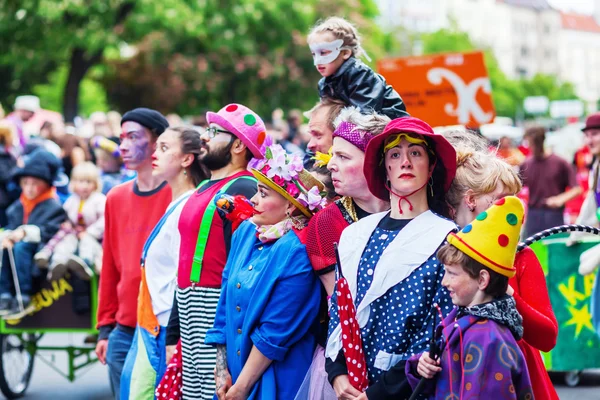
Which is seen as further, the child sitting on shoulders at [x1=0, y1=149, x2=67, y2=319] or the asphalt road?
the asphalt road

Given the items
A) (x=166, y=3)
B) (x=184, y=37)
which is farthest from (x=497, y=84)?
(x=166, y=3)

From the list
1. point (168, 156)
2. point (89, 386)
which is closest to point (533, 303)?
point (168, 156)

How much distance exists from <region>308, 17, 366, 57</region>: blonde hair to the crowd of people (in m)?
0.01

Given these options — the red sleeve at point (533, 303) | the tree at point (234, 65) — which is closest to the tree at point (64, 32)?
the tree at point (234, 65)

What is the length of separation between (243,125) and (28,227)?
3.66m

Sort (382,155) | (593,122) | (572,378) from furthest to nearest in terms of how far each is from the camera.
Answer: (572,378) → (593,122) → (382,155)

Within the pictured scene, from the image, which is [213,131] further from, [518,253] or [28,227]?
[28,227]

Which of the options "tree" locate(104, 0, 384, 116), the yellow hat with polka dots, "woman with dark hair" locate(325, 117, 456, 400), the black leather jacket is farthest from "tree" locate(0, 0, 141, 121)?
the yellow hat with polka dots

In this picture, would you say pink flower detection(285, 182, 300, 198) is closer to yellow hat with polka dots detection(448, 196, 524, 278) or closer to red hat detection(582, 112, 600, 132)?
yellow hat with polka dots detection(448, 196, 524, 278)

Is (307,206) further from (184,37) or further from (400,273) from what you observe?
(184,37)

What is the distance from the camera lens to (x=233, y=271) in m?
4.74

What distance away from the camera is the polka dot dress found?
12.5ft

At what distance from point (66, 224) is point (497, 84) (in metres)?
78.3

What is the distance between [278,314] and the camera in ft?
14.6
